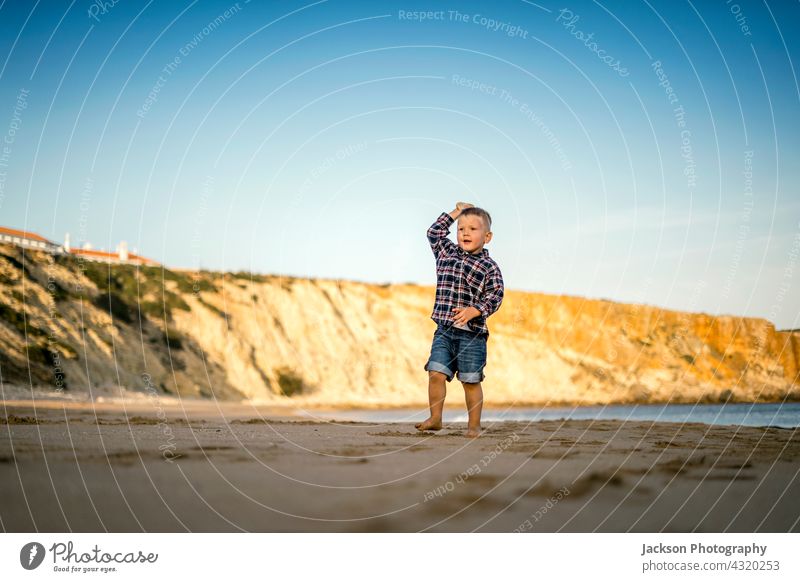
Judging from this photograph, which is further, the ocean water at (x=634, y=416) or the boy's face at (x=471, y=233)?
the ocean water at (x=634, y=416)

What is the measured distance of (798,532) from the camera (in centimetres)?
386

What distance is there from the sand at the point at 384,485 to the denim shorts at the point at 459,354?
3.19 feet

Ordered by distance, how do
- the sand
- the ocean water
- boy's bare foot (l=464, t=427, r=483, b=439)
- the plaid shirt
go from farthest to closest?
the ocean water
the plaid shirt
boy's bare foot (l=464, t=427, r=483, b=439)
the sand

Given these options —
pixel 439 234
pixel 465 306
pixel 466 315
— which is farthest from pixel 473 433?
pixel 439 234

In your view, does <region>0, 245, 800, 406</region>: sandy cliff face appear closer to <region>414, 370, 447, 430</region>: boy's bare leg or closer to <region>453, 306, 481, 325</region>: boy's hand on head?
<region>414, 370, 447, 430</region>: boy's bare leg

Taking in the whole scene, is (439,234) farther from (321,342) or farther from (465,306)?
(321,342)

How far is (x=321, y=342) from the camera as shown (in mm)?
39375

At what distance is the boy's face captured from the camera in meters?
6.51

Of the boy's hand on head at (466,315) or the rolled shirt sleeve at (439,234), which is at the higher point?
the rolled shirt sleeve at (439,234)

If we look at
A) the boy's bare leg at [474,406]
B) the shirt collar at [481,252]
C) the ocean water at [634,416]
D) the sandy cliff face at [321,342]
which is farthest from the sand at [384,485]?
the sandy cliff face at [321,342]

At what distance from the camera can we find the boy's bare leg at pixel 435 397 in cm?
644

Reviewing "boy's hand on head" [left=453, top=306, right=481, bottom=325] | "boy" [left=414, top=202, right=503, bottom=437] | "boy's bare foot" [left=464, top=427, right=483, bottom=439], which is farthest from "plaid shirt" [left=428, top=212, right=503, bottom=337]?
"boy's bare foot" [left=464, top=427, right=483, bottom=439]

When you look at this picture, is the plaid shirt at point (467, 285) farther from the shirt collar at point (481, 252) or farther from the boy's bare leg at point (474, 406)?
the boy's bare leg at point (474, 406)

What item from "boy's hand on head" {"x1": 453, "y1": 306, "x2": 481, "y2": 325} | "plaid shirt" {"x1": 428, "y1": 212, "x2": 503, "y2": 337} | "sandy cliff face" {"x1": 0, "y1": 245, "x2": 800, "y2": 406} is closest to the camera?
"boy's hand on head" {"x1": 453, "y1": 306, "x2": 481, "y2": 325}
